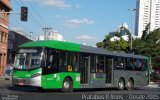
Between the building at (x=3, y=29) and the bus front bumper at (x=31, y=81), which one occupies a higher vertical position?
the building at (x=3, y=29)

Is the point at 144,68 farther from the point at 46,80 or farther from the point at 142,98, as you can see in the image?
the point at 142,98

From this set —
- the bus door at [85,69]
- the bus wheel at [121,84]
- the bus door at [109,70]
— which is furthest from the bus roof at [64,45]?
the bus wheel at [121,84]

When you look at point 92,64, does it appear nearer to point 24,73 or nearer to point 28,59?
point 28,59

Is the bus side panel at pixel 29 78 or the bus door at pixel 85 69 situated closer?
the bus side panel at pixel 29 78

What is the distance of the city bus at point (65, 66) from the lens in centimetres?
2369

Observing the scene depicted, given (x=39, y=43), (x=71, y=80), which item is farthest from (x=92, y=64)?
(x=39, y=43)

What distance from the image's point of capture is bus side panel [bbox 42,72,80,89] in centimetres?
2381

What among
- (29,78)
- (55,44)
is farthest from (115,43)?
(29,78)

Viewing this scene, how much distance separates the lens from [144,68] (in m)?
35.1

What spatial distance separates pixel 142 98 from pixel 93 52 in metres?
10.7

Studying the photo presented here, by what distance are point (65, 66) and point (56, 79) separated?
1.15 meters

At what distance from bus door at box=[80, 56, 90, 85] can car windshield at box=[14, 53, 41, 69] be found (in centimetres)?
390

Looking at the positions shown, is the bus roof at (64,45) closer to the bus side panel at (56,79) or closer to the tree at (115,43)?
the bus side panel at (56,79)

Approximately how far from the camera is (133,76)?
1313 inches
